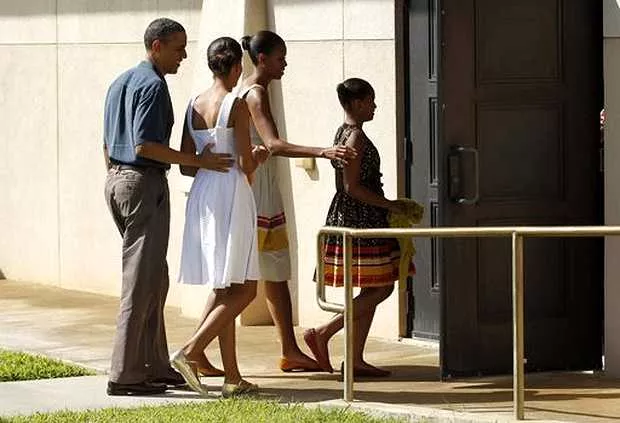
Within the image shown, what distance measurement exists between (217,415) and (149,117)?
5.49ft

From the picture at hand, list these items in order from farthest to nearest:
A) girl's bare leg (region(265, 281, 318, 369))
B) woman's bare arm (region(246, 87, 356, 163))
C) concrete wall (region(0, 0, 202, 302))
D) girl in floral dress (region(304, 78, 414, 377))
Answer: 1. concrete wall (region(0, 0, 202, 302))
2. girl's bare leg (region(265, 281, 318, 369))
3. girl in floral dress (region(304, 78, 414, 377))
4. woman's bare arm (region(246, 87, 356, 163))

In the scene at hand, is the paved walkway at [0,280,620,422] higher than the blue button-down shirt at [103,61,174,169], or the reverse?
the blue button-down shirt at [103,61,174,169]

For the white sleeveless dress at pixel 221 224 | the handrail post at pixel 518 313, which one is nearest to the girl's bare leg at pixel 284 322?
the white sleeveless dress at pixel 221 224

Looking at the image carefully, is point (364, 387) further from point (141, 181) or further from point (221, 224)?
point (141, 181)

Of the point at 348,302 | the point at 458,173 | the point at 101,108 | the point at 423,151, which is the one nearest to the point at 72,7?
the point at 101,108

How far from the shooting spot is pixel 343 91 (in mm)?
10492

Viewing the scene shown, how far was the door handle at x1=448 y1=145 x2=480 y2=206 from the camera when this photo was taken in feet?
33.1

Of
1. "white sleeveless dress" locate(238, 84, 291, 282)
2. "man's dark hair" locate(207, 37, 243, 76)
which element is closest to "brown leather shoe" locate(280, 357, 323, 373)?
"white sleeveless dress" locate(238, 84, 291, 282)

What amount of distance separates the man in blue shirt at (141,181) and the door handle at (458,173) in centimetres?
123

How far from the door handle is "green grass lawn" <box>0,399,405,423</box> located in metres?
1.50

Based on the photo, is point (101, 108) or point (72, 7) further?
point (72, 7)

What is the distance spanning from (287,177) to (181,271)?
10.0 ft

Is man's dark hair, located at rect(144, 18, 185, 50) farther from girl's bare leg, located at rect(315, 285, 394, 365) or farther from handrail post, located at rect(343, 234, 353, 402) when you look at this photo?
girl's bare leg, located at rect(315, 285, 394, 365)

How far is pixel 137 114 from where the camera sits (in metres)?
9.80
